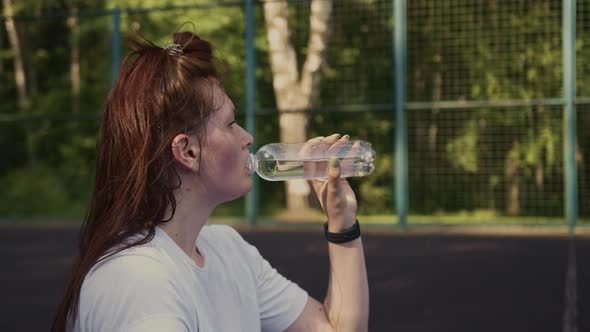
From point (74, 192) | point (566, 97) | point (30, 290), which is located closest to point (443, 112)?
point (566, 97)

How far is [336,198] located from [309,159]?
0.63 ft

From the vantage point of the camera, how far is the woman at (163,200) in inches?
60.4

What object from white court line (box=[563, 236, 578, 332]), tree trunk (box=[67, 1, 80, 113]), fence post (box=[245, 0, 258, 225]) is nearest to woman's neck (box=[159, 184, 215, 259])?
white court line (box=[563, 236, 578, 332])

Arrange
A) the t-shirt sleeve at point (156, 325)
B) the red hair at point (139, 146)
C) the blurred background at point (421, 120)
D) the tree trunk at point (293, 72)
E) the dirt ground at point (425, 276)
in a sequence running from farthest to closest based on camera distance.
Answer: the tree trunk at point (293, 72), the blurred background at point (421, 120), the dirt ground at point (425, 276), the red hair at point (139, 146), the t-shirt sleeve at point (156, 325)

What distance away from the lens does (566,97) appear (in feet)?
30.2

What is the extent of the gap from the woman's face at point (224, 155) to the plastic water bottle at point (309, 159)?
0.25 ft

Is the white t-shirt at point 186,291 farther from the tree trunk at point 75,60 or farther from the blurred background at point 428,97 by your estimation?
the tree trunk at point 75,60

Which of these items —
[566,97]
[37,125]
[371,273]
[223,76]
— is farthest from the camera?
[37,125]

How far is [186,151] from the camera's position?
1.77 meters

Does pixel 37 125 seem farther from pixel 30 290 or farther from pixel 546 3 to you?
pixel 546 3

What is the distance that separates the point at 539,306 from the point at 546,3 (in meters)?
4.59

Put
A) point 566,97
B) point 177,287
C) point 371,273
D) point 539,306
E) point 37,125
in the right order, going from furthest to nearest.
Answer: point 37,125, point 566,97, point 371,273, point 539,306, point 177,287

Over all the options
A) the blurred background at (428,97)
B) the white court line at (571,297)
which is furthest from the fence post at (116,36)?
the white court line at (571,297)

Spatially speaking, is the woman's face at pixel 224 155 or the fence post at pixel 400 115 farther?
the fence post at pixel 400 115
